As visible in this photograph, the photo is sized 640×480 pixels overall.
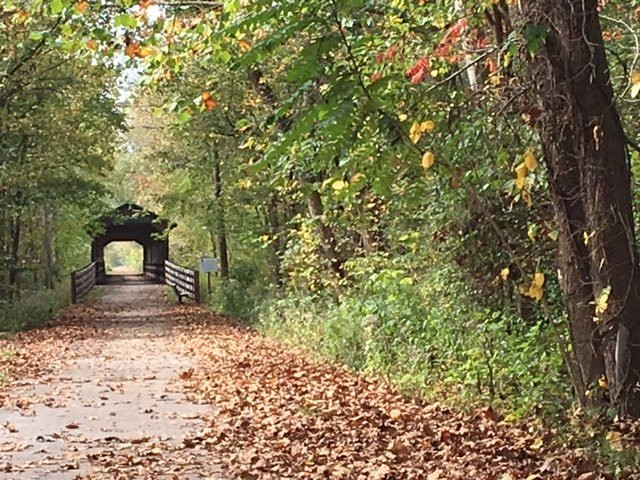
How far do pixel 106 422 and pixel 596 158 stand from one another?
18.2 ft

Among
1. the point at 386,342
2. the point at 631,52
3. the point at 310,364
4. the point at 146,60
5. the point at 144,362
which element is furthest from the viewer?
the point at 144,362

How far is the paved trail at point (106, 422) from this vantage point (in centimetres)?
673

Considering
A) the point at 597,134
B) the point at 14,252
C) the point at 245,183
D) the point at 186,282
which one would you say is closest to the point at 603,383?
the point at 597,134

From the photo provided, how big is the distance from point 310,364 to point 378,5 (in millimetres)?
6445

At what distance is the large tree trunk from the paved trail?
9.73 feet

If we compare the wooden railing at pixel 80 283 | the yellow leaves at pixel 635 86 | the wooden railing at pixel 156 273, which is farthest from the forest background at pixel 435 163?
the wooden railing at pixel 156 273

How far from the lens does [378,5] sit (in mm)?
8891

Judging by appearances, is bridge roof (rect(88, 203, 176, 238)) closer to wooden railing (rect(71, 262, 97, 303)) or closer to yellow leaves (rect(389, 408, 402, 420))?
wooden railing (rect(71, 262, 97, 303))

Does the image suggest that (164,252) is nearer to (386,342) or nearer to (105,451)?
(386,342)

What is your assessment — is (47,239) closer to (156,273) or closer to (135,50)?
(135,50)

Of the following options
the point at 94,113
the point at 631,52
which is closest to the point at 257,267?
the point at 94,113

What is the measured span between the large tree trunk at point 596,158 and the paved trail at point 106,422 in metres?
2.97

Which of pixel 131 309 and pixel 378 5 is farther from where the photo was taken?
pixel 131 309

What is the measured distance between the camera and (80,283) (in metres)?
33.0
